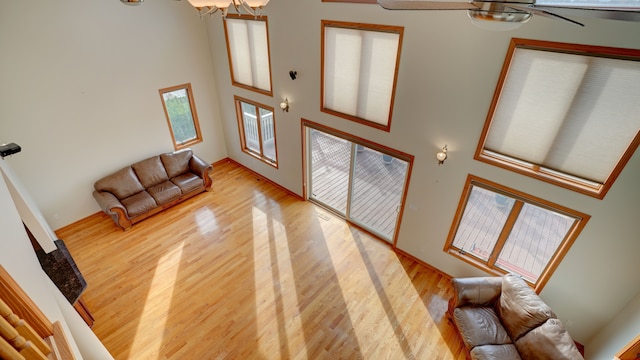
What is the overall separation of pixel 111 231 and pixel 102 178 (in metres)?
1.07

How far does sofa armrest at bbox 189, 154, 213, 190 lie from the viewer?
21.7 ft

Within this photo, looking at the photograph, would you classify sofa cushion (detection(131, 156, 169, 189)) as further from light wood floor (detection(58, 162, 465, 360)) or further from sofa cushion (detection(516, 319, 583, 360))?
sofa cushion (detection(516, 319, 583, 360))

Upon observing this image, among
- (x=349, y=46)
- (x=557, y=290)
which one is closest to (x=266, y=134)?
(x=349, y=46)

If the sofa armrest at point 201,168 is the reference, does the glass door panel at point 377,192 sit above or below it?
below

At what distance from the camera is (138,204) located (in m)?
5.79

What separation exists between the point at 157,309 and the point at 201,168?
3.13m

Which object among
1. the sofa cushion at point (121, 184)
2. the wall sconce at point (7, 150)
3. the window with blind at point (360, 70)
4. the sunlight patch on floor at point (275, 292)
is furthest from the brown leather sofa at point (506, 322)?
the wall sconce at point (7, 150)

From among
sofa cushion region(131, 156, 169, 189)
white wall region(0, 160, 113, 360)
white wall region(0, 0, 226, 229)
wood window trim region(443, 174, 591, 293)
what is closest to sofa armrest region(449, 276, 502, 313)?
wood window trim region(443, 174, 591, 293)

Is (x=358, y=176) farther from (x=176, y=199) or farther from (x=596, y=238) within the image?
(x=596, y=238)

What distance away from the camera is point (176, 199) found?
629 cm

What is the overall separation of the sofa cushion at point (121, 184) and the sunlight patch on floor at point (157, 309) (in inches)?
65.7

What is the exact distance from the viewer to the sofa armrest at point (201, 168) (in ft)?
21.7

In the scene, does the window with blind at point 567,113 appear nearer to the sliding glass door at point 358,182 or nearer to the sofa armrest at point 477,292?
the sliding glass door at point 358,182

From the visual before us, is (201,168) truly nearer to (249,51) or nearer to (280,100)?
(280,100)
